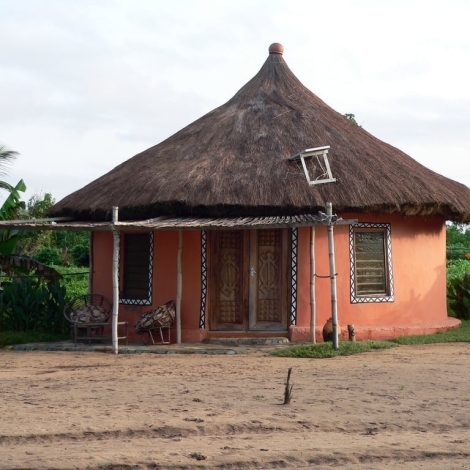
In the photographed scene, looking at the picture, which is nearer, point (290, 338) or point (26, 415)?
point (26, 415)

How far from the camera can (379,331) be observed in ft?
45.1

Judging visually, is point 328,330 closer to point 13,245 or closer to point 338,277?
point 338,277

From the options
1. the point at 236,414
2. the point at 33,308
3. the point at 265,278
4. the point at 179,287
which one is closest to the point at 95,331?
the point at 33,308

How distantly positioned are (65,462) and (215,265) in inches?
311

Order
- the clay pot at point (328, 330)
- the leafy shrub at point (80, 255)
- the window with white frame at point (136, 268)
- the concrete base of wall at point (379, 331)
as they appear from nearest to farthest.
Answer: the clay pot at point (328, 330)
the concrete base of wall at point (379, 331)
the window with white frame at point (136, 268)
the leafy shrub at point (80, 255)

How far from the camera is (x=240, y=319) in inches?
542

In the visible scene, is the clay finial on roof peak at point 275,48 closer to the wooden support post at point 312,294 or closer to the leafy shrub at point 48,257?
the wooden support post at point 312,294

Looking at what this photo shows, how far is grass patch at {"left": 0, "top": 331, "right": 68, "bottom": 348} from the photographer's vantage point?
14.2m

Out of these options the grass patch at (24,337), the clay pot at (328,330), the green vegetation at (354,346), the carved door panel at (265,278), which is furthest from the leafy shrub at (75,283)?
the green vegetation at (354,346)

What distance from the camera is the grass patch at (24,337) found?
46.7 feet

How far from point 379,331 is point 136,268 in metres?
4.23

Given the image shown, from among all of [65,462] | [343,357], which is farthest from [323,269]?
[65,462]

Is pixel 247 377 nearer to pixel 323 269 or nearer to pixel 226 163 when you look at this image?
→ pixel 323 269

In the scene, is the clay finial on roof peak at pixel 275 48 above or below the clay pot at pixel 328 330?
above
